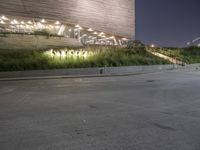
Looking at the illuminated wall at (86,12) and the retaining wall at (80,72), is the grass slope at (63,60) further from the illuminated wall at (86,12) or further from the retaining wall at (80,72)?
the illuminated wall at (86,12)

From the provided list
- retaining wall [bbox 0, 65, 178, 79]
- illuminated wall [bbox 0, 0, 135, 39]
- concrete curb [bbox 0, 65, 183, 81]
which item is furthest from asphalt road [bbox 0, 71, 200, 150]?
illuminated wall [bbox 0, 0, 135, 39]

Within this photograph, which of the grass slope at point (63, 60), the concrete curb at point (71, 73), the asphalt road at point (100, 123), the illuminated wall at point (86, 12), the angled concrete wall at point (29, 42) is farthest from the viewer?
the illuminated wall at point (86, 12)

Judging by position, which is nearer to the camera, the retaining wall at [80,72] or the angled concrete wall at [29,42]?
the retaining wall at [80,72]

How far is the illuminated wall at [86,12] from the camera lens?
44.2 m

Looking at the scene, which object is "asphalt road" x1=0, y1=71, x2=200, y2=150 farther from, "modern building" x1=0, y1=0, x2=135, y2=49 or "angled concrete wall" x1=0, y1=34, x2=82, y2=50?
"modern building" x1=0, y1=0, x2=135, y2=49

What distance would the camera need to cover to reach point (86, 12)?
5394cm

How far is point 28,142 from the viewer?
526cm

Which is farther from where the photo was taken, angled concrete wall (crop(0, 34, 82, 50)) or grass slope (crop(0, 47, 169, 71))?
angled concrete wall (crop(0, 34, 82, 50))

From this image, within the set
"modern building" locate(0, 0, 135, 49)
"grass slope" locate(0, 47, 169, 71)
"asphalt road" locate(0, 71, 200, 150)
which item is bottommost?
"asphalt road" locate(0, 71, 200, 150)

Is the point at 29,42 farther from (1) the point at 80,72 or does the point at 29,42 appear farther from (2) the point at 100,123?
(2) the point at 100,123

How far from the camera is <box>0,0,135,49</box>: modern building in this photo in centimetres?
3232

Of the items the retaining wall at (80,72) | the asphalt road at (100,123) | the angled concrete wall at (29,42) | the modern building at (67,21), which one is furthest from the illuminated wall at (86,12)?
the asphalt road at (100,123)

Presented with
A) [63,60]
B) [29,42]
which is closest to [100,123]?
[63,60]

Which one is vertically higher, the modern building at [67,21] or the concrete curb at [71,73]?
the modern building at [67,21]
